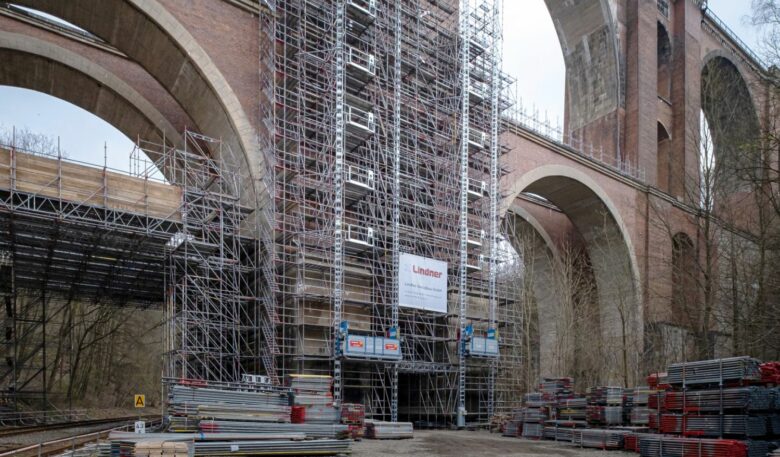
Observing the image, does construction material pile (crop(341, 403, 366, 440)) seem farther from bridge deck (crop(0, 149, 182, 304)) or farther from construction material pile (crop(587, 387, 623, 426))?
bridge deck (crop(0, 149, 182, 304))

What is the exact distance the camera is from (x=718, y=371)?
1455 cm

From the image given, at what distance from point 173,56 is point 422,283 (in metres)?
11.1

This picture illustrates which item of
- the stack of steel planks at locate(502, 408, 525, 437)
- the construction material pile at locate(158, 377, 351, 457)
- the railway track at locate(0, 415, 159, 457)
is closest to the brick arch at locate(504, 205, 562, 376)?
the stack of steel planks at locate(502, 408, 525, 437)

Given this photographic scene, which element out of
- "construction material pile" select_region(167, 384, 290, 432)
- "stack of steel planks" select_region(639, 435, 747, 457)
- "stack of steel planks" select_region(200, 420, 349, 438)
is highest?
"construction material pile" select_region(167, 384, 290, 432)

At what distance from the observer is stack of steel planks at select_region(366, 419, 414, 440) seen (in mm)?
19359

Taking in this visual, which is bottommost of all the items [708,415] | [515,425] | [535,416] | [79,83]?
[515,425]

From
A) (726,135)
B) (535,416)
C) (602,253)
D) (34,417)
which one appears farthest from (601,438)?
(602,253)

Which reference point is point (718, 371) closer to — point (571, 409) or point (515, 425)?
point (571, 409)

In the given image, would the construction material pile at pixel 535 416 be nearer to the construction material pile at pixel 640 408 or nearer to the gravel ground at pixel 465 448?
the gravel ground at pixel 465 448

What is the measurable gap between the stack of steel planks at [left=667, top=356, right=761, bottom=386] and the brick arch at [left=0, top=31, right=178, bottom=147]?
1916 cm

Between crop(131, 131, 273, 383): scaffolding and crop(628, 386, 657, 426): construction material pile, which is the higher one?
crop(131, 131, 273, 383): scaffolding

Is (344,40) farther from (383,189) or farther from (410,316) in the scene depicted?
(410,316)

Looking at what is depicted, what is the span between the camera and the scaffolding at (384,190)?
70.1ft

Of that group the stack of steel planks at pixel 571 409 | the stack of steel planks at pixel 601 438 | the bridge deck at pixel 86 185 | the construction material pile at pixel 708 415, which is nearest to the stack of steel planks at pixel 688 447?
the construction material pile at pixel 708 415
